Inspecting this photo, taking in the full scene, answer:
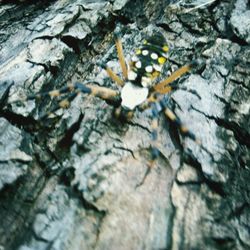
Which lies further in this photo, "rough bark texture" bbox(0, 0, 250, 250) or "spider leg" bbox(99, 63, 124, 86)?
"spider leg" bbox(99, 63, 124, 86)

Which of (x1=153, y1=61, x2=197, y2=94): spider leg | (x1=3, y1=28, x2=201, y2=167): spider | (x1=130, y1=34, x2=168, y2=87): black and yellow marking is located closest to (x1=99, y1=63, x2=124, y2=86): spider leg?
(x1=3, y1=28, x2=201, y2=167): spider

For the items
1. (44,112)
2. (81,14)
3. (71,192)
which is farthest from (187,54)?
(71,192)

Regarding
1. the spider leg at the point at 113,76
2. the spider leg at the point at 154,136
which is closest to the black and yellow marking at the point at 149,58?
the spider leg at the point at 113,76

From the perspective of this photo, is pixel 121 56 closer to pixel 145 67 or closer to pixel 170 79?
pixel 145 67

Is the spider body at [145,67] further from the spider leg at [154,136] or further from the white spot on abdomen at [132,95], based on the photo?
the spider leg at [154,136]

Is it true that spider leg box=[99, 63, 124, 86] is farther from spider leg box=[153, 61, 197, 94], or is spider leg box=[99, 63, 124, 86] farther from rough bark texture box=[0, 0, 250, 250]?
spider leg box=[153, 61, 197, 94]

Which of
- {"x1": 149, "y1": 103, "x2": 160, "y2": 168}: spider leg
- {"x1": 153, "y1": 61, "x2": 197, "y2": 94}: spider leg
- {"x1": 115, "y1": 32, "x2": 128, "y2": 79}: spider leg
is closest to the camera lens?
{"x1": 149, "y1": 103, "x2": 160, "y2": 168}: spider leg
